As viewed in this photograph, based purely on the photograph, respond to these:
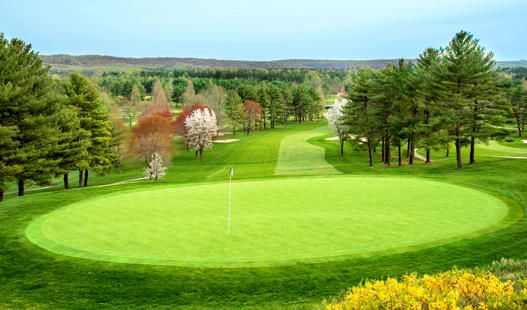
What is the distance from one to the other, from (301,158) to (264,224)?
147 ft

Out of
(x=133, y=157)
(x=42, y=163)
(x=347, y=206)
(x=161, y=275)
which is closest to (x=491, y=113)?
(x=347, y=206)

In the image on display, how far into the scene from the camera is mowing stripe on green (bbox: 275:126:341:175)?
47.8 metres

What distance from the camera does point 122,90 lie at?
158 meters

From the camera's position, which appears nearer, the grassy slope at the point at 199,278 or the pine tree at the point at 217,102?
the grassy slope at the point at 199,278

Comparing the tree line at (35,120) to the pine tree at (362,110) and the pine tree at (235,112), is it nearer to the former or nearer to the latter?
the pine tree at (362,110)

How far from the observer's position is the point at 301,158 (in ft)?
197

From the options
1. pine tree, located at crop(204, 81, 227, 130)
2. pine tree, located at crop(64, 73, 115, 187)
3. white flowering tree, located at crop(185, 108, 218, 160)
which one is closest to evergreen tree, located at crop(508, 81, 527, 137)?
white flowering tree, located at crop(185, 108, 218, 160)

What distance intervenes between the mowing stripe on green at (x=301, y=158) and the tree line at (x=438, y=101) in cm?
652

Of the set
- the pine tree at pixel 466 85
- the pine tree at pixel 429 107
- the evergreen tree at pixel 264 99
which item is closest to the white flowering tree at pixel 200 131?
the pine tree at pixel 429 107

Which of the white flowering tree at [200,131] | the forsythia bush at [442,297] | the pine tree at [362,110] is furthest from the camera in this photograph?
the white flowering tree at [200,131]

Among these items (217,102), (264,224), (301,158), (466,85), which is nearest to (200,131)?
(301,158)

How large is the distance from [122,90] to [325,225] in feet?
504

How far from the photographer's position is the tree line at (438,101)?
125 feet

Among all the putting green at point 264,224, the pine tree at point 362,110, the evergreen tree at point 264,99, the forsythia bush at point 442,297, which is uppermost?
the evergreen tree at point 264,99
